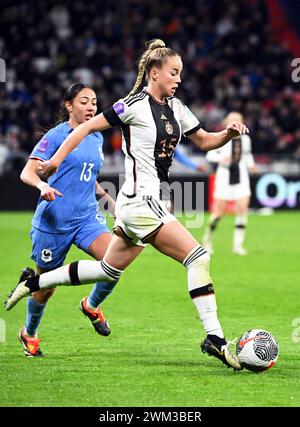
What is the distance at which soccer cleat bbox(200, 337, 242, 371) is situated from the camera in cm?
612

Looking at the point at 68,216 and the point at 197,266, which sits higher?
the point at 68,216

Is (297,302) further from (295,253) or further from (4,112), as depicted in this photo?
(4,112)

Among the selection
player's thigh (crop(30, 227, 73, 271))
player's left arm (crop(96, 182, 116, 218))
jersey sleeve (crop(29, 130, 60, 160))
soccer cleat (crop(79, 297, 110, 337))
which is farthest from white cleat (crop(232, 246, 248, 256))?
jersey sleeve (crop(29, 130, 60, 160))

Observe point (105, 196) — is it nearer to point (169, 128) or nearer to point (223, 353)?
point (169, 128)

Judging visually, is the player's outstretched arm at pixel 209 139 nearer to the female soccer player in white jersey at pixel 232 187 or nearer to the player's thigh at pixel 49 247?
the player's thigh at pixel 49 247

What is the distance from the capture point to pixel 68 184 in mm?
7156

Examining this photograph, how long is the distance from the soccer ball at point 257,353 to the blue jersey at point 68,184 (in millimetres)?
1752

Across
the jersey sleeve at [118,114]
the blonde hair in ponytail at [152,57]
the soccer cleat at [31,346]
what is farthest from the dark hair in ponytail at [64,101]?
the soccer cleat at [31,346]

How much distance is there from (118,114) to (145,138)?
26cm

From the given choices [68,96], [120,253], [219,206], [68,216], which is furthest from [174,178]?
[120,253]

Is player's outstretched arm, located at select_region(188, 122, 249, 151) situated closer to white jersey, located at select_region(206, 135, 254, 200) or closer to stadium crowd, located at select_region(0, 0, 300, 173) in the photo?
white jersey, located at select_region(206, 135, 254, 200)

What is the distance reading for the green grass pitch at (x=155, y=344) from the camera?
5.48 m

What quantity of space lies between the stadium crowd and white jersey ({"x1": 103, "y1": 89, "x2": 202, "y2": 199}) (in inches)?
658

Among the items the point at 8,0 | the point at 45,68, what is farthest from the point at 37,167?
the point at 8,0
